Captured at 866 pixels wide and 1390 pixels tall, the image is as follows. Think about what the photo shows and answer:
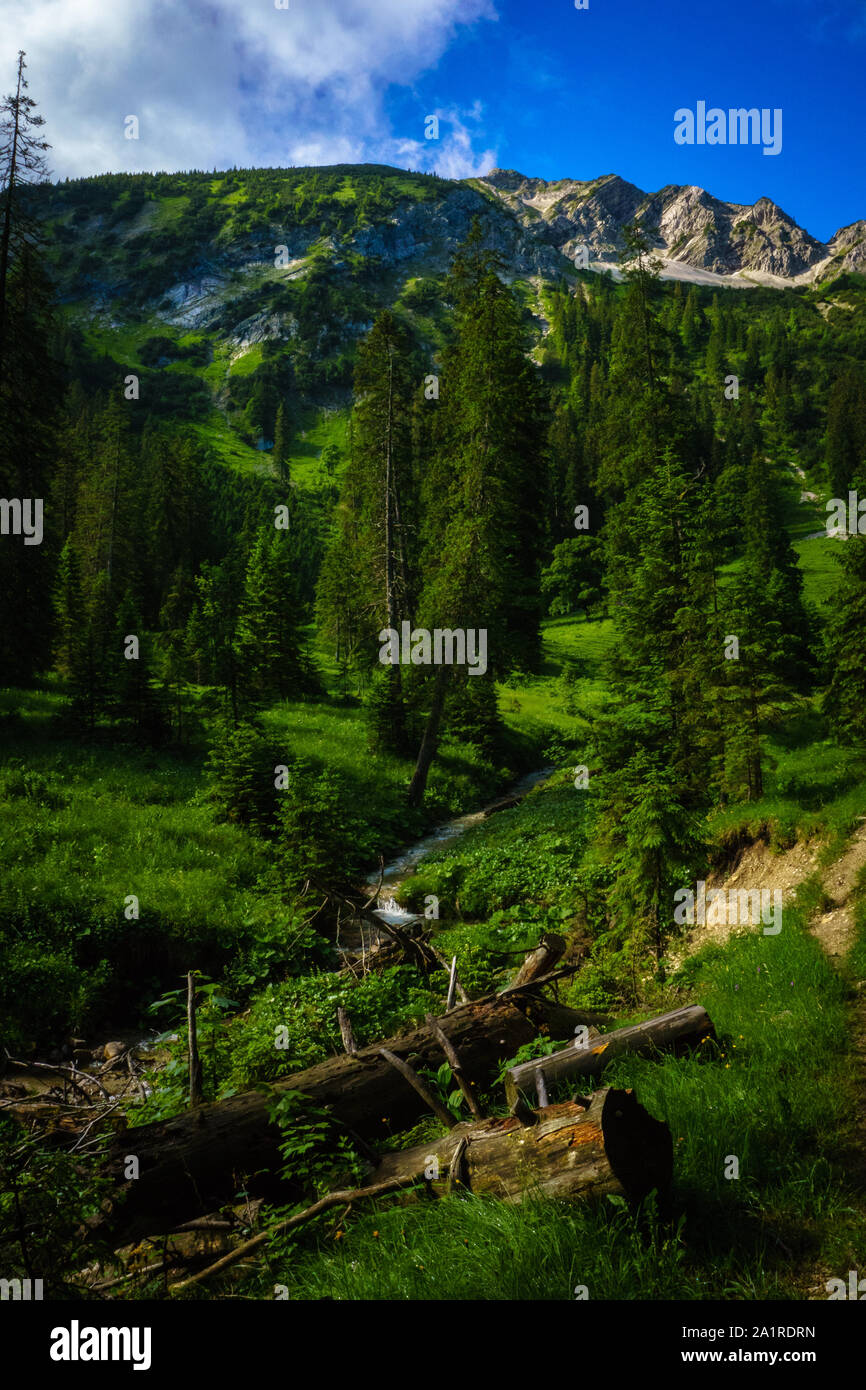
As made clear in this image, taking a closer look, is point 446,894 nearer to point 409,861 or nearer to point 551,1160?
point 409,861

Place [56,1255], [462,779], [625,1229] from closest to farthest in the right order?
1. [625,1229]
2. [56,1255]
3. [462,779]

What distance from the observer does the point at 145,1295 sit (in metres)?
4.60

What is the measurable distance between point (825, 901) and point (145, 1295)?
847 centimetres

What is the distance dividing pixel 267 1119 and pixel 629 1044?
10.9 feet

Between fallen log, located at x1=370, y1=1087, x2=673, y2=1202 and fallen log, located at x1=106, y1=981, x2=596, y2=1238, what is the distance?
1.60 m

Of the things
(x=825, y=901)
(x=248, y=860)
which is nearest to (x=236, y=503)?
(x=248, y=860)

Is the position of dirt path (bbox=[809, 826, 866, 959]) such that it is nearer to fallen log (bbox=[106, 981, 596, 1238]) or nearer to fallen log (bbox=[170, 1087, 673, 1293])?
fallen log (bbox=[106, 981, 596, 1238])

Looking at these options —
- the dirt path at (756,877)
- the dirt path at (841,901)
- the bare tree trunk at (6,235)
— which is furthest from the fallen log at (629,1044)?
the bare tree trunk at (6,235)

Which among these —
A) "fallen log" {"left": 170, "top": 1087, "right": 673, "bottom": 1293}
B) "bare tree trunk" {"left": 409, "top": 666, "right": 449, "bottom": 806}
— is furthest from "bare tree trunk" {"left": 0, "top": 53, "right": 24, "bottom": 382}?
"fallen log" {"left": 170, "top": 1087, "right": 673, "bottom": 1293}

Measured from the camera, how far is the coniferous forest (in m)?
4.10

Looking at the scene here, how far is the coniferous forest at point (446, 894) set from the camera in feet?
13.4

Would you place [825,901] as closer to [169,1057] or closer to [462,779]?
[169,1057]

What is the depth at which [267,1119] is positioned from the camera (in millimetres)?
5812

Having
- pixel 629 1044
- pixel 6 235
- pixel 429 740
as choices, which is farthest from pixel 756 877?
pixel 6 235
